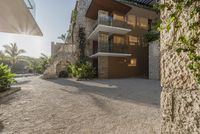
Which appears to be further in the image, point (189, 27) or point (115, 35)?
point (115, 35)

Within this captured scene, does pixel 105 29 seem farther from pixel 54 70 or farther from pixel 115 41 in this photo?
pixel 54 70

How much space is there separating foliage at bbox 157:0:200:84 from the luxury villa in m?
14.6

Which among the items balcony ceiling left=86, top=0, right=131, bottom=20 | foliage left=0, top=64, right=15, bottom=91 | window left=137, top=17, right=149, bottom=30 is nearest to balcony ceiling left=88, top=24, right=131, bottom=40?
balcony ceiling left=86, top=0, right=131, bottom=20

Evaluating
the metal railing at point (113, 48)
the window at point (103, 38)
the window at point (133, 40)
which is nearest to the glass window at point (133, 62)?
the metal railing at point (113, 48)

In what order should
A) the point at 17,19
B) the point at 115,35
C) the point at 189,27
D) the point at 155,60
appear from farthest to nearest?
1. the point at 115,35
2. the point at 155,60
3. the point at 17,19
4. the point at 189,27

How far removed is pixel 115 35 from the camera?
18.0 m

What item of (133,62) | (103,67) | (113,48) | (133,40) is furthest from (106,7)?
(133,62)

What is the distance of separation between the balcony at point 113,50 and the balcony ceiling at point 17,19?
6.77m

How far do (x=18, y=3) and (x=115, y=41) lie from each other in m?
12.2

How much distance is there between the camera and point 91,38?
19500 mm

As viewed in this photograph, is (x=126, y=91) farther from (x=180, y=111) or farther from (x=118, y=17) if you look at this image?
(x=118, y=17)

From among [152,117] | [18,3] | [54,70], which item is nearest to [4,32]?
[18,3]

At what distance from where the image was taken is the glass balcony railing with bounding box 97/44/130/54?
54.0ft

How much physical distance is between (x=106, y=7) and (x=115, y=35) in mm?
3566
